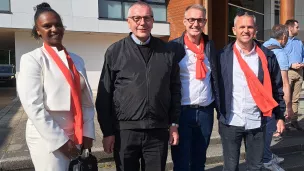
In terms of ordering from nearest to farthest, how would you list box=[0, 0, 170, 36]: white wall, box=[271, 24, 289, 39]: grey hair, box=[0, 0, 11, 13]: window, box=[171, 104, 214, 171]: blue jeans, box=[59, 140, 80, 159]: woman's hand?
box=[59, 140, 80, 159]: woman's hand
box=[171, 104, 214, 171]: blue jeans
box=[271, 24, 289, 39]: grey hair
box=[0, 0, 11, 13]: window
box=[0, 0, 170, 36]: white wall

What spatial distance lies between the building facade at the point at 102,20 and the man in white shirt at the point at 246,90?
10093mm

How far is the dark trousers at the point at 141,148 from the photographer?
2635 millimetres

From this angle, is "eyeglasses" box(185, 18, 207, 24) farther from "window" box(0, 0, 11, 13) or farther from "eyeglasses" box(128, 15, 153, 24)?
"window" box(0, 0, 11, 13)

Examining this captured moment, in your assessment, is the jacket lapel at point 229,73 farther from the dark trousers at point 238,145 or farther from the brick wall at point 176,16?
the brick wall at point 176,16

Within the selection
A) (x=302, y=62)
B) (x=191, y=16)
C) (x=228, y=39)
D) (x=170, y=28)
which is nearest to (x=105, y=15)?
(x=170, y=28)

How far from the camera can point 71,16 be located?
45.9 ft

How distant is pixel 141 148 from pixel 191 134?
639 mm

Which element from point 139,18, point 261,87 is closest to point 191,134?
point 261,87

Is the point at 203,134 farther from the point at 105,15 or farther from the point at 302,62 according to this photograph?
the point at 105,15

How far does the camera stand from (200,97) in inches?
119

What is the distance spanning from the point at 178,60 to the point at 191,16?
0.44 meters

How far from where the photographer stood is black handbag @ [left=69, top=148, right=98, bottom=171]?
2.28 meters

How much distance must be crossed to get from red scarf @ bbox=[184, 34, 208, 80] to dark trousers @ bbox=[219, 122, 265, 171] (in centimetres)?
61

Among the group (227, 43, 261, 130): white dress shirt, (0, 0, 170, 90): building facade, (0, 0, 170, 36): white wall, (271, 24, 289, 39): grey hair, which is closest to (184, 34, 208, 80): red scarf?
(227, 43, 261, 130): white dress shirt
